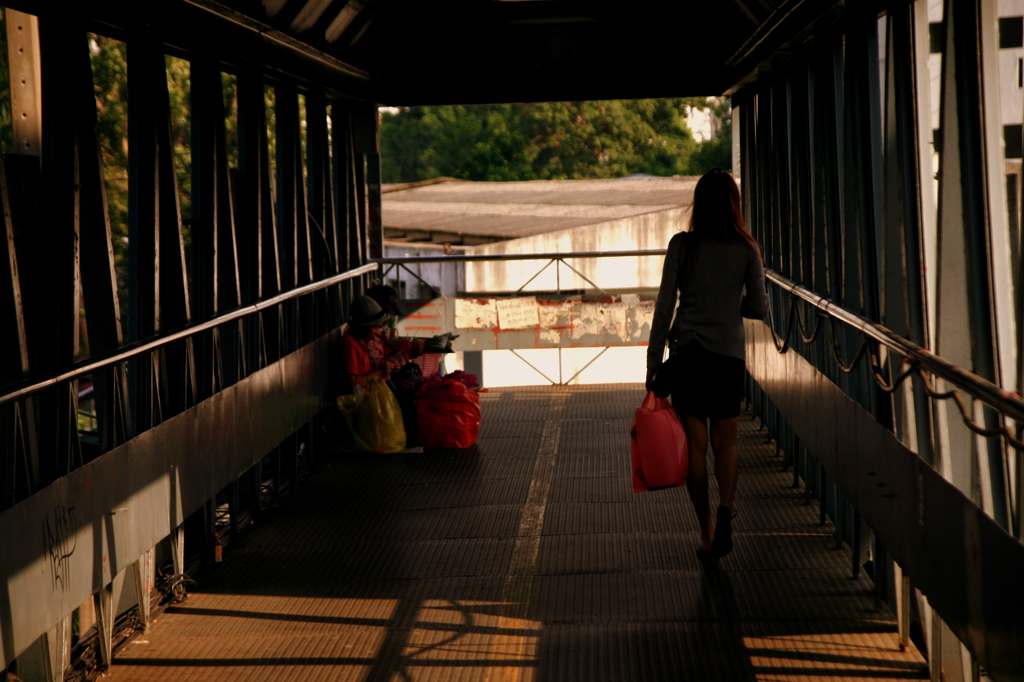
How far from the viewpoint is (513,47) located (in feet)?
31.3

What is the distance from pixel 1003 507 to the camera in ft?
11.1

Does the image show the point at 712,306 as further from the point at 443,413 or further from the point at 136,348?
the point at 443,413

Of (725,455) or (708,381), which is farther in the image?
(725,455)

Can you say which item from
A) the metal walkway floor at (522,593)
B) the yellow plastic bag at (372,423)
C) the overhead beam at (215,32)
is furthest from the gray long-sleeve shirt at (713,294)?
the yellow plastic bag at (372,423)

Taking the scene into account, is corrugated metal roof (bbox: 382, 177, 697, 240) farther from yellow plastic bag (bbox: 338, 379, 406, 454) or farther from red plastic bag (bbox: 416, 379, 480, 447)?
yellow plastic bag (bbox: 338, 379, 406, 454)

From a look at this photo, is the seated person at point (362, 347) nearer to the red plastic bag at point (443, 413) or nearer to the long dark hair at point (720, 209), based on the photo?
the red plastic bag at point (443, 413)

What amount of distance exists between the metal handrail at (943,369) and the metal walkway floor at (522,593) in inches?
47.9

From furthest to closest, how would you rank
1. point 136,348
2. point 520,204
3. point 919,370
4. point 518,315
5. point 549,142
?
1. point 549,142
2. point 520,204
3. point 518,315
4. point 136,348
5. point 919,370

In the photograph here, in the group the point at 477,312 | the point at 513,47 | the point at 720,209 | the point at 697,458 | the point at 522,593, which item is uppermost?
the point at 513,47

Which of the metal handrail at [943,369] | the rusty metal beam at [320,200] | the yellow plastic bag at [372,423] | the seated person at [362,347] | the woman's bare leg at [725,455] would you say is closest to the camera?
the metal handrail at [943,369]

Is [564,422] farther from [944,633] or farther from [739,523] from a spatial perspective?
[944,633]

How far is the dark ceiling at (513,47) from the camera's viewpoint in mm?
7172

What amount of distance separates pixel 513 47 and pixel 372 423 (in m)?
3.52

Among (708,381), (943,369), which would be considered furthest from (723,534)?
(943,369)
